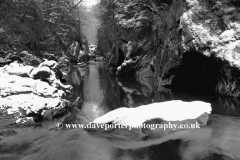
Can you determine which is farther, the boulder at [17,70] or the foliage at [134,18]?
the foliage at [134,18]

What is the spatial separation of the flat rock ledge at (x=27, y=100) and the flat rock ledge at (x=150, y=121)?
2285mm

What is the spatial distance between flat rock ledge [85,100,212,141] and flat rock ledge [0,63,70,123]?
7.50 feet

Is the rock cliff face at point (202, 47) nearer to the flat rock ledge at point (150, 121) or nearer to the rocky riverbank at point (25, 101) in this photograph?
the flat rock ledge at point (150, 121)

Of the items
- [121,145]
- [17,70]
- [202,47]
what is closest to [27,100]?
[17,70]

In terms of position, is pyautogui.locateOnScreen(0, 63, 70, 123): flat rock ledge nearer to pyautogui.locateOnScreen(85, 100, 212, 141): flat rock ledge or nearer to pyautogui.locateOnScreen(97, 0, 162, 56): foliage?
pyautogui.locateOnScreen(85, 100, 212, 141): flat rock ledge

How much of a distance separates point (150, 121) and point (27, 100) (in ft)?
16.5

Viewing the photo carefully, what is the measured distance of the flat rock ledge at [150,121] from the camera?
5.30 meters

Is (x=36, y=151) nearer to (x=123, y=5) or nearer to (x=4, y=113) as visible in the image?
(x=4, y=113)

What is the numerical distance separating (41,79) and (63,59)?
2437cm

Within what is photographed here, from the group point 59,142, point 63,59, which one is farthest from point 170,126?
point 63,59

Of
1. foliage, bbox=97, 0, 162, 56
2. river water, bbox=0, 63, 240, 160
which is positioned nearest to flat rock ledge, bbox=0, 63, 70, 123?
river water, bbox=0, 63, 240, 160

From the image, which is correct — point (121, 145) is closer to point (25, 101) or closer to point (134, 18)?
point (25, 101)

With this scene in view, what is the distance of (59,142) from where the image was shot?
530 cm

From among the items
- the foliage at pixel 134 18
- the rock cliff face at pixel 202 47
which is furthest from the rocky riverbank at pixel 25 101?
the foliage at pixel 134 18
